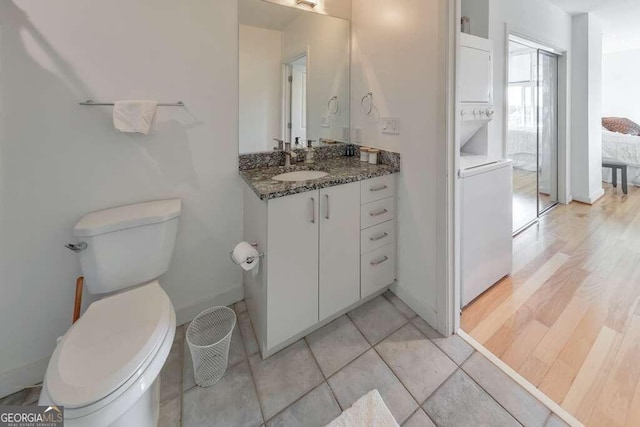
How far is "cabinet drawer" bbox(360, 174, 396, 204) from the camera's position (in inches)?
67.9

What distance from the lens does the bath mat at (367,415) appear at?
1171 mm

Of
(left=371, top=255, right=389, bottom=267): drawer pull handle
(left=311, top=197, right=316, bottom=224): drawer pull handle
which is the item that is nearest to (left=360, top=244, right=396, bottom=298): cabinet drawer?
(left=371, top=255, right=389, bottom=267): drawer pull handle

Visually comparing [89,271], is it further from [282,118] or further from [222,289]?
[282,118]

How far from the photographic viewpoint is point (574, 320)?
5.72 feet

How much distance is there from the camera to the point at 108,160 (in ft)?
4.76

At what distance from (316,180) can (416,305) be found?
3.38 ft

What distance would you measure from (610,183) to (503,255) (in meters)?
4.43

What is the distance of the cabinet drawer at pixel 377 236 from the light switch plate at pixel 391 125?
1.92ft

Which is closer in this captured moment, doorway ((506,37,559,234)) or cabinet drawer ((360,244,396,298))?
cabinet drawer ((360,244,396,298))

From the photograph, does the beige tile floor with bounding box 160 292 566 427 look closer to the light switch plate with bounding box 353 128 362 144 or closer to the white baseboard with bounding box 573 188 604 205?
the light switch plate with bounding box 353 128 362 144

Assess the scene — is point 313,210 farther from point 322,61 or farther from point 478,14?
point 478,14

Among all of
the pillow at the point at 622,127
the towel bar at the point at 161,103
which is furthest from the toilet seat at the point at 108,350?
the pillow at the point at 622,127

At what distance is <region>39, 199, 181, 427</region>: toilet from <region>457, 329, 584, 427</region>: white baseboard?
4.90 feet

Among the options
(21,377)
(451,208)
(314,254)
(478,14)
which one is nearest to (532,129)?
(478,14)
